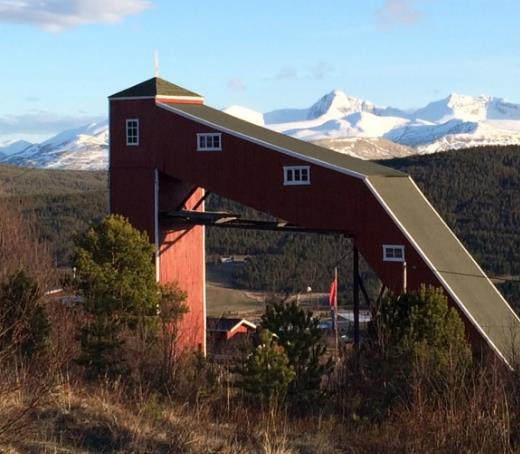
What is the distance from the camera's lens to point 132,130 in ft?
90.0

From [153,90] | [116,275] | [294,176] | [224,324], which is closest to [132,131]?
[153,90]

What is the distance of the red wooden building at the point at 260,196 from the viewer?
2306cm

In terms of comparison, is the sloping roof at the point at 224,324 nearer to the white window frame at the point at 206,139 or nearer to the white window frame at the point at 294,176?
the white window frame at the point at 206,139

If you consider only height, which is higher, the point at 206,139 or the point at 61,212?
the point at 61,212

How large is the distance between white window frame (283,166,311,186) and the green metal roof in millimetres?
356

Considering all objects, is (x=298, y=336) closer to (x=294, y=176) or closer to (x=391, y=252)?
(x=391, y=252)

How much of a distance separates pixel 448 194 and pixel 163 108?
49852mm

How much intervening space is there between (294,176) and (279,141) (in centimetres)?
180

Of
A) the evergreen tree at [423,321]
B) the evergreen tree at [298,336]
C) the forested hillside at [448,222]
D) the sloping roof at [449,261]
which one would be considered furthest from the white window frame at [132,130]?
the forested hillside at [448,222]

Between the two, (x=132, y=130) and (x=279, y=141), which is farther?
(x=132, y=130)

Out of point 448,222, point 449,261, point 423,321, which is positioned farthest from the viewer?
point 448,222

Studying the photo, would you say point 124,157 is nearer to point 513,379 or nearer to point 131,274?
point 131,274

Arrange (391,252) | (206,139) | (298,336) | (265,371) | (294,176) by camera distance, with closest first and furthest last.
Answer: (265,371)
(298,336)
(391,252)
(294,176)
(206,139)

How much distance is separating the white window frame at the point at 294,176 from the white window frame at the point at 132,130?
15.7 feet
